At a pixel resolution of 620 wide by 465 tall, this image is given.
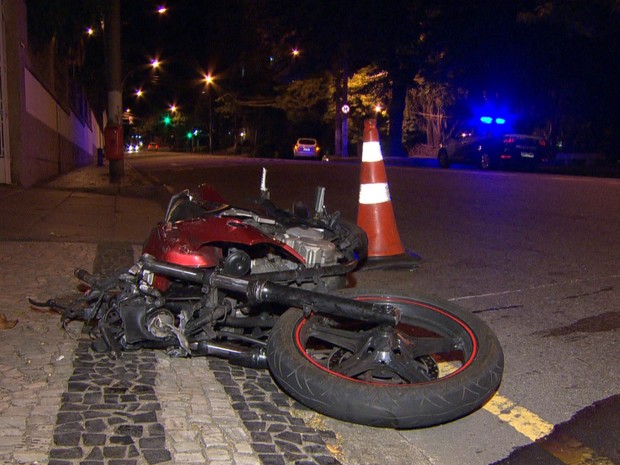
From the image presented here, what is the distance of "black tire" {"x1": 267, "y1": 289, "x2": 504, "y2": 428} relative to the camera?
3025 millimetres

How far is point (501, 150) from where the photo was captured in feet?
81.6

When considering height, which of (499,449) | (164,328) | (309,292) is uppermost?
(309,292)

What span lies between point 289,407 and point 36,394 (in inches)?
51.7

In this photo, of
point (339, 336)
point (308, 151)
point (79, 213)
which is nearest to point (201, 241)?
point (339, 336)

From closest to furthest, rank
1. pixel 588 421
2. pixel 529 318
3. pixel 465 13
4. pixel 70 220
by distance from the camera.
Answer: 1. pixel 588 421
2. pixel 529 318
3. pixel 70 220
4. pixel 465 13

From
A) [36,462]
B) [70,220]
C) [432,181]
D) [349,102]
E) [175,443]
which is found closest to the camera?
[36,462]

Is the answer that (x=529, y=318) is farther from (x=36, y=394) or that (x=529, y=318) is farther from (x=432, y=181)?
(x=432, y=181)

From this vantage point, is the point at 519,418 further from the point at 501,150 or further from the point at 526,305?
the point at 501,150

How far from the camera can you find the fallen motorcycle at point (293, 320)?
10.2 ft

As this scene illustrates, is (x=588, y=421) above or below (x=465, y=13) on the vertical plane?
below

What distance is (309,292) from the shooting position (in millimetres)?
3525

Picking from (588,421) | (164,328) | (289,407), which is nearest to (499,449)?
(588,421)

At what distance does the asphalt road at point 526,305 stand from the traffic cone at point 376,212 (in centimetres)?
19

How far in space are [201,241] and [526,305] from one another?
2931mm
